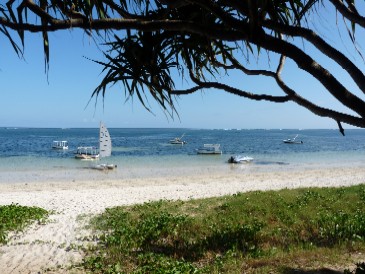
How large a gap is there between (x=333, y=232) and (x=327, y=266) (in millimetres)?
2286

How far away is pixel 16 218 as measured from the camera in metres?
9.82

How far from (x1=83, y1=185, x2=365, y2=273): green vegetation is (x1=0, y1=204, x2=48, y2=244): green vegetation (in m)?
1.69

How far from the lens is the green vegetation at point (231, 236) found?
5.98 m

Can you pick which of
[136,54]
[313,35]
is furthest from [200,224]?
[313,35]

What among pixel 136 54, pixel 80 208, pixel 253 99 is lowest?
pixel 80 208

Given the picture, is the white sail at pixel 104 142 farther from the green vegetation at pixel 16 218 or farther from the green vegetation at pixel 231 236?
the green vegetation at pixel 231 236

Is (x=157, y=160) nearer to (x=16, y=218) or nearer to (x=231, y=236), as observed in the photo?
(x=16, y=218)

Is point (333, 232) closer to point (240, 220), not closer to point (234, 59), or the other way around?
point (240, 220)

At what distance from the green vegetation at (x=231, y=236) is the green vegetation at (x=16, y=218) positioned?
1690 mm

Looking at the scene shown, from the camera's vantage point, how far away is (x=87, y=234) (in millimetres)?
8539

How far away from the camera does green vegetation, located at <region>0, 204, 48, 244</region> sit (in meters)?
8.90

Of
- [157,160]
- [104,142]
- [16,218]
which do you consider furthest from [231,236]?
[157,160]

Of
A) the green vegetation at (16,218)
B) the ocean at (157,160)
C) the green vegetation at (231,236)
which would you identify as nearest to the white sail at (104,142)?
the ocean at (157,160)

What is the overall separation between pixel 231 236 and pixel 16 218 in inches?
217
